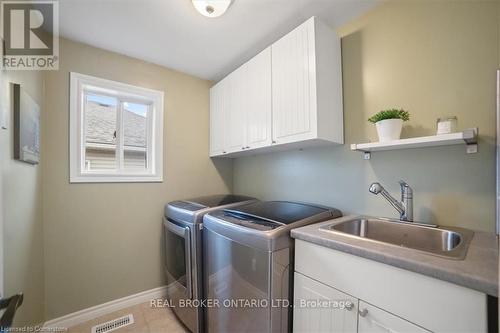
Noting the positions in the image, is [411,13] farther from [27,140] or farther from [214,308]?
[27,140]

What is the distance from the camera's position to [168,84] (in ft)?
7.40

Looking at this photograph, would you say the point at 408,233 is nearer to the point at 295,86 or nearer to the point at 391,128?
the point at 391,128

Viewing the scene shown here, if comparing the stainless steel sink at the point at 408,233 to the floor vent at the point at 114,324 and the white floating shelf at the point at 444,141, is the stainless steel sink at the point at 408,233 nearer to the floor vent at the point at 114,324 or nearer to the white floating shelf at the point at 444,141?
the white floating shelf at the point at 444,141

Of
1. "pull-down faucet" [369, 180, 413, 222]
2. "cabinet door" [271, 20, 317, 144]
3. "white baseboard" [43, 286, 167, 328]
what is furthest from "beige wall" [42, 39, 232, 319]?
"pull-down faucet" [369, 180, 413, 222]

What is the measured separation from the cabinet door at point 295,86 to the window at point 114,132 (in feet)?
4.14

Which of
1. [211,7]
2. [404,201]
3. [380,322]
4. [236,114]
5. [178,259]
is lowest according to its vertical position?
[178,259]

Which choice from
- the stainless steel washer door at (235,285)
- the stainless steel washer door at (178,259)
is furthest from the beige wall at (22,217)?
the stainless steel washer door at (235,285)

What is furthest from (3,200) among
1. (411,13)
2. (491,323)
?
(411,13)

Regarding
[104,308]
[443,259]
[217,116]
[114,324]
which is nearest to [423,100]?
[443,259]

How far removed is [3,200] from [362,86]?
2214mm

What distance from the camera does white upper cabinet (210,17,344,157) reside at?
4.55 ft

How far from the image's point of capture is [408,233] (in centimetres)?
121

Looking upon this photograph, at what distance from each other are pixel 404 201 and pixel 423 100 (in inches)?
23.5

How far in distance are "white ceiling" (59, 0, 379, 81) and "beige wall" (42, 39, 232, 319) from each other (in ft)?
0.77
